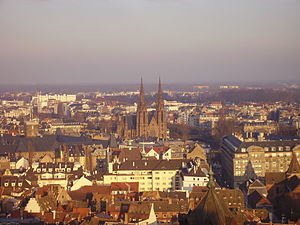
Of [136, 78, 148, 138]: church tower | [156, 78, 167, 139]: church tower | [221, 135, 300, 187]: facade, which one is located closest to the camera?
[221, 135, 300, 187]: facade

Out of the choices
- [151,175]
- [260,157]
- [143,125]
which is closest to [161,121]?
[143,125]

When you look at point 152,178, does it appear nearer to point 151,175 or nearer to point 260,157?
point 151,175

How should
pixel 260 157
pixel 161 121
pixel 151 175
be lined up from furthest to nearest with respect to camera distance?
1. pixel 161 121
2. pixel 260 157
3. pixel 151 175

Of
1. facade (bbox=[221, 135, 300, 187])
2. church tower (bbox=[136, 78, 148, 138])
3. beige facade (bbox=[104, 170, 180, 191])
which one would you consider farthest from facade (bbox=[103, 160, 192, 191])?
church tower (bbox=[136, 78, 148, 138])

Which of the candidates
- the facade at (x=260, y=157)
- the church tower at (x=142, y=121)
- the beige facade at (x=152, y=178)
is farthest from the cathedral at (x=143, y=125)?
the beige facade at (x=152, y=178)

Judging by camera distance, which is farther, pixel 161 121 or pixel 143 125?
pixel 161 121

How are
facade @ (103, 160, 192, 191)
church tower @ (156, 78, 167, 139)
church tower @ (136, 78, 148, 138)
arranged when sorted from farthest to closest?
church tower @ (156, 78, 167, 139), church tower @ (136, 78, 148, 138), facade @ (103, 160, 192, 191)

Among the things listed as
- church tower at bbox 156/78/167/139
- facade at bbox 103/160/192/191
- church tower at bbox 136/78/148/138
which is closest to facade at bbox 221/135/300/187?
facade at bbox 103/160/192/191

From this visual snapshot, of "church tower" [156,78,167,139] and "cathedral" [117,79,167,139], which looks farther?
"church tower" [156,78,167,139]

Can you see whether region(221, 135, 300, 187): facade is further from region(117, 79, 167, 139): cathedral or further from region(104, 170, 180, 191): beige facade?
region(117, 79, 167, 139): cathedral
